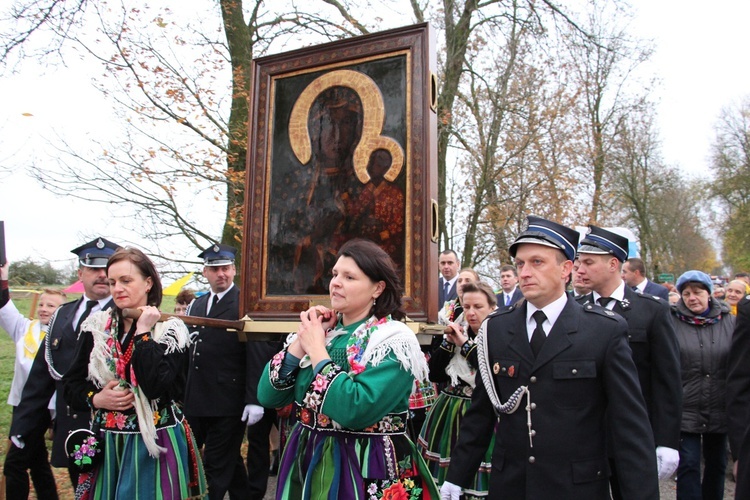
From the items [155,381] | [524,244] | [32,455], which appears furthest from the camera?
[32,455]

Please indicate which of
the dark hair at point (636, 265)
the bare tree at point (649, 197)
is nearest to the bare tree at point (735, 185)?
the bare tree at point (649, 197)

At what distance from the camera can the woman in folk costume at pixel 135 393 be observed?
11.3 ft

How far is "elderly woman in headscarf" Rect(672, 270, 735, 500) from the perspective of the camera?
501 cm

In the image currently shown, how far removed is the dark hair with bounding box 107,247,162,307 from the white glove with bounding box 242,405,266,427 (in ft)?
5.84

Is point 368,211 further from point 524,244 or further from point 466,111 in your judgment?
point 466,111

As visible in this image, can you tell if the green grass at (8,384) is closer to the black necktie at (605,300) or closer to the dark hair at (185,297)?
the dark hair at (185,297)

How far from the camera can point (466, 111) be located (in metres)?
14.2

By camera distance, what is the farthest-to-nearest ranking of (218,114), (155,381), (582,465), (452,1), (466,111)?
(466,111) < (452,1) < (218,114) < (155,381) < (582,465)

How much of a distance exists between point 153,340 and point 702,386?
14.5 ft

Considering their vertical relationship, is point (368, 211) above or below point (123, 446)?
above

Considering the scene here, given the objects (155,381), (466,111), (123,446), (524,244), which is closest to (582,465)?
(524,244)

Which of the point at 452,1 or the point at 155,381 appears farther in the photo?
the point at 452,1

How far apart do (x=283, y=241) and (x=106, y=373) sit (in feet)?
4.40

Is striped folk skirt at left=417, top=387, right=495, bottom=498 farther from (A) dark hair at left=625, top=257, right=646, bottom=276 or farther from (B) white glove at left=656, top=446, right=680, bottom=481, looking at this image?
(A) dark hair at left=625, top=257, right=646, bottom=276
